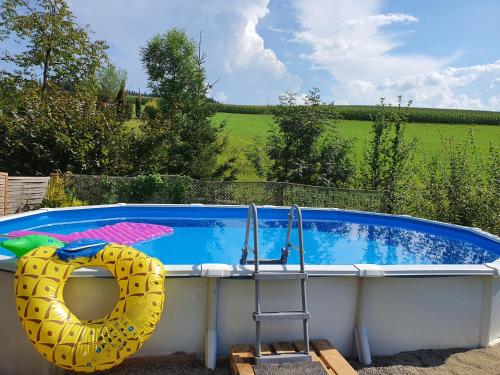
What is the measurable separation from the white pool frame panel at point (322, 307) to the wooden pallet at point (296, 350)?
150mm

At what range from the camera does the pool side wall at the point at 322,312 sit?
3.41 metres

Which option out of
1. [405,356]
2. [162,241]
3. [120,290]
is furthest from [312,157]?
[120,290]

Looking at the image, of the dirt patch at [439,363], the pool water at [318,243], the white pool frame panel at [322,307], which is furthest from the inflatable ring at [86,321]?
the pool water at [318,243]

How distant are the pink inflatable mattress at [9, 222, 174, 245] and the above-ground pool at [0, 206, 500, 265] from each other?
22 centimetres

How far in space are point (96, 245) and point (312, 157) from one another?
10.9 metres

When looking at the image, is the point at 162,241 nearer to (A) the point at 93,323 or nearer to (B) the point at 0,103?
(A) the point at 93,323

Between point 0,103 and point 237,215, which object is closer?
point 237,215

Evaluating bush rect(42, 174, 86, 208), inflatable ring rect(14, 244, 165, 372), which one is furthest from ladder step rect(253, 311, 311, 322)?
bush rect(42, 174, 86, 208)

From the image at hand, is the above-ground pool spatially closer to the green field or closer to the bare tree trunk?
the bare tree trunk

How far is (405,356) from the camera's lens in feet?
12.8

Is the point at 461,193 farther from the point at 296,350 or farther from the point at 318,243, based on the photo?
the point at 296,350

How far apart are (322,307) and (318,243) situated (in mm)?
4609

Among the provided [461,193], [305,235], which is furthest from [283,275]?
[461,193]

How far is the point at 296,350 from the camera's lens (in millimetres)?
3521
